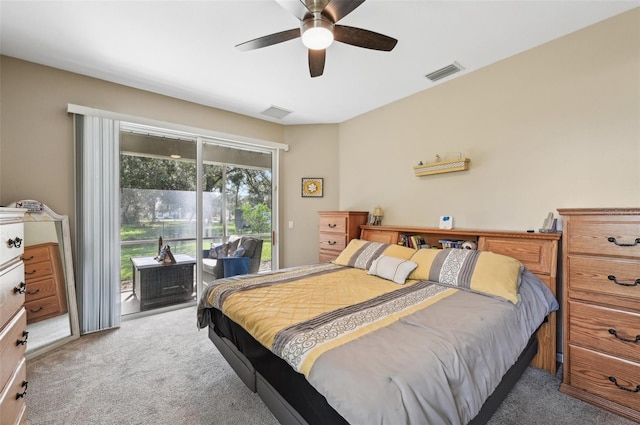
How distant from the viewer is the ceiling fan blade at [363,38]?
5.72 feet

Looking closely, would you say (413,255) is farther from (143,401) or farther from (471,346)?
(143,401)

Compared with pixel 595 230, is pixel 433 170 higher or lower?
higher

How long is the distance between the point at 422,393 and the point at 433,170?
2.51 m

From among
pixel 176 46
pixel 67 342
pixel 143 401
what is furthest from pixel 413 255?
pixel 67 342

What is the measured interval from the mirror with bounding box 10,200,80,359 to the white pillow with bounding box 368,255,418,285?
3.02m

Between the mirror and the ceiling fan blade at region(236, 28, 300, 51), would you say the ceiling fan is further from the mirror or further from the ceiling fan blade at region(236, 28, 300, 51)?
the mirror

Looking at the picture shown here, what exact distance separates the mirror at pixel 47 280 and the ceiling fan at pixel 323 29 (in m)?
2.55

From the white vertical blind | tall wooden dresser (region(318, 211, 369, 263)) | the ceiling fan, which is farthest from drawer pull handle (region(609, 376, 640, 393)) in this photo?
the white vertical blind

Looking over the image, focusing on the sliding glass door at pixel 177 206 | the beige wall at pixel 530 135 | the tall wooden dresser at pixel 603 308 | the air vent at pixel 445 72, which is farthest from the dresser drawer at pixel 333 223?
the tall wooden dresser at pixel 603 308

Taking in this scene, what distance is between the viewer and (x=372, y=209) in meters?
3.83

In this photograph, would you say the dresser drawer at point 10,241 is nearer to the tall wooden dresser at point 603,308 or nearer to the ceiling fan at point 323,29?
the ceiling fan at point 323,29

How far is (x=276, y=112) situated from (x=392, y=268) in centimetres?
275

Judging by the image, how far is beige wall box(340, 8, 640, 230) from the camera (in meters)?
1.99

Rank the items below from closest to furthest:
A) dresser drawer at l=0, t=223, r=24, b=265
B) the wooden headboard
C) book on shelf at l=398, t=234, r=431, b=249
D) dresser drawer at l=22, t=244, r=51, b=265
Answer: dresser drawer at l=0, t=223, r=24, b=265
the wooden headboard
dresser drawer at l=22, t=244, r=51, b=265
book on shelf at l=398, t=234, r=431, b=249
